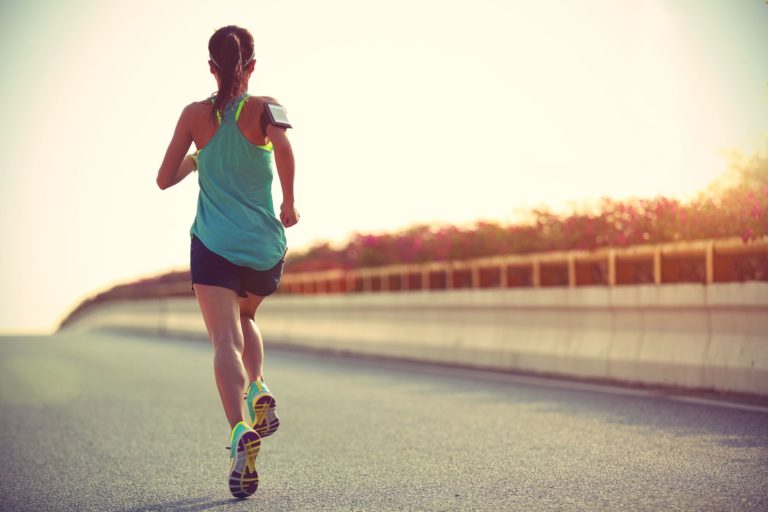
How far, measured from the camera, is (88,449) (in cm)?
765

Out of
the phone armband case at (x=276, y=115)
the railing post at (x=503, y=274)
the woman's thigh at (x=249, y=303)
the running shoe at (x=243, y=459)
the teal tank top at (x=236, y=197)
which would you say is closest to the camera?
the running shoe at (x=243, y=459)

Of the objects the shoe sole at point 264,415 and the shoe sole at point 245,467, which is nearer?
the shoe sole at point 245,467

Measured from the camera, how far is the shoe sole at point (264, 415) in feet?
18.6

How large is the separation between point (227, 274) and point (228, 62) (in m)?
1.06

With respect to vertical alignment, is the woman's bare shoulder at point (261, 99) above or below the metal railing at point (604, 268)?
above

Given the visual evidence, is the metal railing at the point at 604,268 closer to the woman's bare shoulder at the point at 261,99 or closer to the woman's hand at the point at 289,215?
the woman's hand at the point at 289,215

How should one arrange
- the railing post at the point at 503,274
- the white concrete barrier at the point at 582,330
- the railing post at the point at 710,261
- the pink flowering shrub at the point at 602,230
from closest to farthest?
1. the white concrete barrier at the point at 582,330
2. the railing post at the point at 710,261
3. the pink flowering shrub at the point at 602,230
4. the railing post at the point at 503,274

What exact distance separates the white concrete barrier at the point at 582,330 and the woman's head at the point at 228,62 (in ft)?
17.1

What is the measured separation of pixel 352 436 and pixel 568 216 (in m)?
7.71

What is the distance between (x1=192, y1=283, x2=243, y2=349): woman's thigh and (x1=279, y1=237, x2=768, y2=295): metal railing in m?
5.66

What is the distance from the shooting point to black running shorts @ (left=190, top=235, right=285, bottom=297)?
5.59 metres

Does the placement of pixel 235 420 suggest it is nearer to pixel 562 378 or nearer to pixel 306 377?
pixel 562 378

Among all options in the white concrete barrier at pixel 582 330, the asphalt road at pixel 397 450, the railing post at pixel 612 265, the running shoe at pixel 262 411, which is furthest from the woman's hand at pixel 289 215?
the railing post at pixel 612 265

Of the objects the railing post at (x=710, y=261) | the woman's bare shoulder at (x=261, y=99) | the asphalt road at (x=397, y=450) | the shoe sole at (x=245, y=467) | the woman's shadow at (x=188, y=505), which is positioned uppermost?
the woman's bare shoulder at (x=261, y=99)
